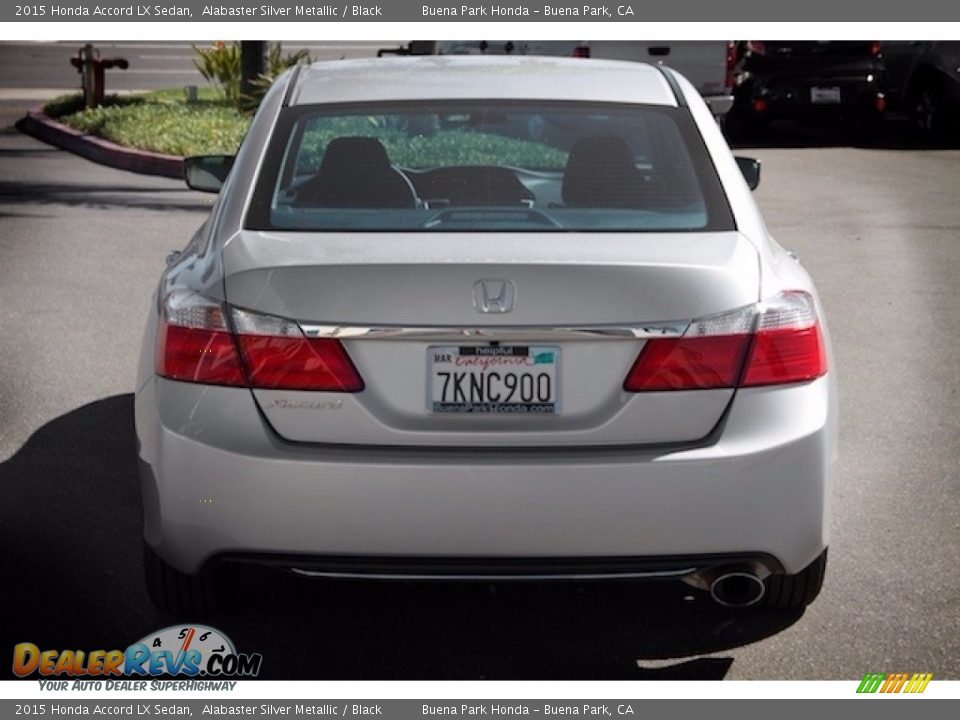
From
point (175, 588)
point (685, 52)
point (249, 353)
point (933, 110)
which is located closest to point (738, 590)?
point (249, 353)

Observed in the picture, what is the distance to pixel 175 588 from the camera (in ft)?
14.6

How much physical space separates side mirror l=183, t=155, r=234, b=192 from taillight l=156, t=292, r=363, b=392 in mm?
1928

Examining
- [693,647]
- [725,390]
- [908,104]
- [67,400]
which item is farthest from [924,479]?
[908,104]

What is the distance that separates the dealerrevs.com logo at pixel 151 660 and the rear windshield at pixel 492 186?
42.8 inches

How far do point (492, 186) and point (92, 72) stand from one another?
53.5 ft

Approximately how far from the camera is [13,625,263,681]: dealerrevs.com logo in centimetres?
431

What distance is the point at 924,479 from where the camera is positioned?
615 cm

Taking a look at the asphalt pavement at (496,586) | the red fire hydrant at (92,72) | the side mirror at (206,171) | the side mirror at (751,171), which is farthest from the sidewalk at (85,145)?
the side mirror at (751,171)

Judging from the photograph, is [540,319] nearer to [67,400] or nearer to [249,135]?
[249,135]

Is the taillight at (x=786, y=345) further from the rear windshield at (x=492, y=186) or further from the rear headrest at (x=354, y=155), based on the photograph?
the rear headrest at (x=354, y=155)

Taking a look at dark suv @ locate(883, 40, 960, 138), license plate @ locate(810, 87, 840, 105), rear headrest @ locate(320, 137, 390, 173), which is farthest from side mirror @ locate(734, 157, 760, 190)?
license plate @ locate(810, 87, 840, 105)

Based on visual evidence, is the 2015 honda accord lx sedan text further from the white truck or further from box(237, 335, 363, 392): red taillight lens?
the white truck

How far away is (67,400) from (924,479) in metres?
3.44

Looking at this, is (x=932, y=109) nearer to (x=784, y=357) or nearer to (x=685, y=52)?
(x=685, y=52)
